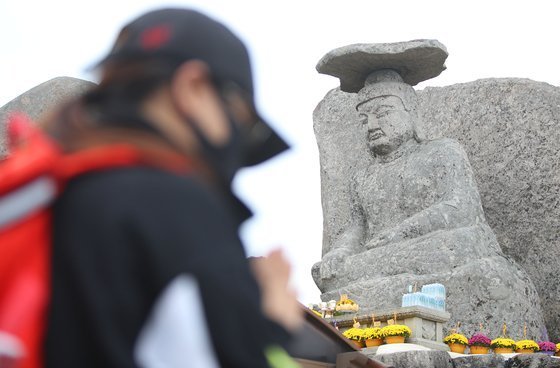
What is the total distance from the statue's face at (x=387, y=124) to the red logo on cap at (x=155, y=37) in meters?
7.50

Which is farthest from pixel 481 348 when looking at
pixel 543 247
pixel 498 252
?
pixel 543 247

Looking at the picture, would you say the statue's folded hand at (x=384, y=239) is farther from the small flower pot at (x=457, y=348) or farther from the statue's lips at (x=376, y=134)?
the small flower pot at (x=457, y=348)

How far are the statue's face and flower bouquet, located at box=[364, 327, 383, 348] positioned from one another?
3004 millimetres

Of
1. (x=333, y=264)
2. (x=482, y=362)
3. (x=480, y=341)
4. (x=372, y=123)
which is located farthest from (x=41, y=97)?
(x=482, y=362)

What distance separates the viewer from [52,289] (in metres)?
0.93

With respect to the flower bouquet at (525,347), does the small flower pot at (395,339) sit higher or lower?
higher

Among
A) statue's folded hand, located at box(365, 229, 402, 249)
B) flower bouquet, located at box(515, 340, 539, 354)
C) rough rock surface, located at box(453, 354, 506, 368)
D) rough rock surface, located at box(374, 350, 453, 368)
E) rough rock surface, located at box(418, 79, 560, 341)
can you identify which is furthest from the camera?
rough rock surface, located at box(418, 79, 560, 341)

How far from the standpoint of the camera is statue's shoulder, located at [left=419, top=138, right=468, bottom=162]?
26.7 ft

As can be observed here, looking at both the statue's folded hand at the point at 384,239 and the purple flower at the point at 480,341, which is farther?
the statue's folded hand at the point at 384,239

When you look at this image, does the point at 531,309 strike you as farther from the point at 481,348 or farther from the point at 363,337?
the point at 363,337

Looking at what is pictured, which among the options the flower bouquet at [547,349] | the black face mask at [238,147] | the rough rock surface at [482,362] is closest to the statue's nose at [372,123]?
the flower bouquet at [547,349]

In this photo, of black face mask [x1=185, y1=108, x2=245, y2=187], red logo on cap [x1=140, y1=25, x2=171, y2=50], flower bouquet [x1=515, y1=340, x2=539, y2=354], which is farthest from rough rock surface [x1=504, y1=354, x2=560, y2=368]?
red logo on cap [x1=140, y1=25, x2=171, y2=50]

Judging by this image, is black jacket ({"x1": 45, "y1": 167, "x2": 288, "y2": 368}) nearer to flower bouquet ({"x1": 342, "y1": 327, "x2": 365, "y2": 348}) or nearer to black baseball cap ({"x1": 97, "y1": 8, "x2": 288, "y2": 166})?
black baseball cap ({"x1": 97, "y1": 8, "x2": 288, "y2": 166})

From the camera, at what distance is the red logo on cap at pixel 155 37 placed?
3.40 ft
